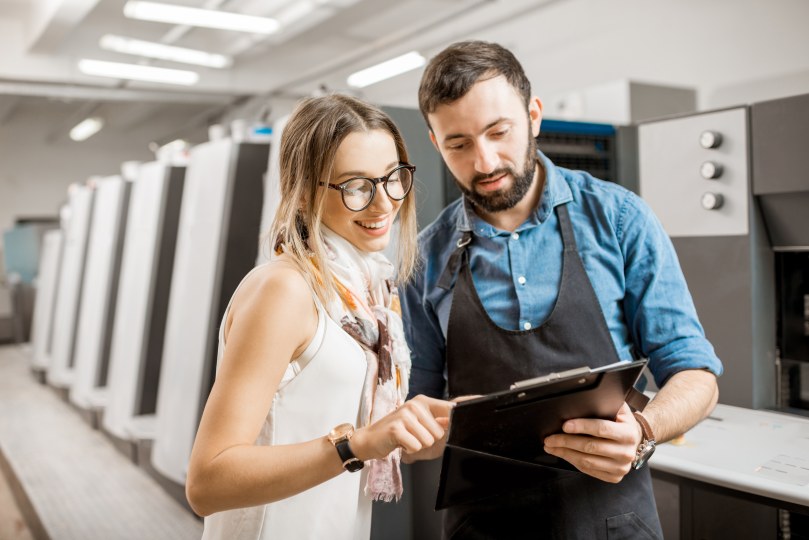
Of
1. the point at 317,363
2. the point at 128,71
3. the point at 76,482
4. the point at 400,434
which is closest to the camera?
the point at 400,434

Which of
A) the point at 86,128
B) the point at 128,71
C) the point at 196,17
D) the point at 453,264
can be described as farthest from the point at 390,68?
the point at 86,128

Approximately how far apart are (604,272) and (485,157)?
30 cm

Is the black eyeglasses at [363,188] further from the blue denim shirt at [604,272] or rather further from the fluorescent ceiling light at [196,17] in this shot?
the fluorescent ceiling light at [196,17]

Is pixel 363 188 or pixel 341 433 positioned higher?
pixel 363 188

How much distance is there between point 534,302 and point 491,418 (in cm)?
44

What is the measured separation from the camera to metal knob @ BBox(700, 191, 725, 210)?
1604 millimetres

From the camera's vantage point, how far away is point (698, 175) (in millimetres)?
1629

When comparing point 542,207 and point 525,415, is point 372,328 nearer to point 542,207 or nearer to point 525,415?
point 525,415

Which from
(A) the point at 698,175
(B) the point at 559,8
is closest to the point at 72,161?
(B) the point at 559,8

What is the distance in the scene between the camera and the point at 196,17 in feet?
10.5

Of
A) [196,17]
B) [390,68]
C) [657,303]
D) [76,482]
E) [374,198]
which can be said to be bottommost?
[76,482]

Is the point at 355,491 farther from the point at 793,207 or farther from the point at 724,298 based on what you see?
the point at 793,207

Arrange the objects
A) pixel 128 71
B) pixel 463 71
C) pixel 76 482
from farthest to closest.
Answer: pixel 128 71 → pixel 76 482 → pixel 463 71

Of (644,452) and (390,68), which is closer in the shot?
(644,452)
